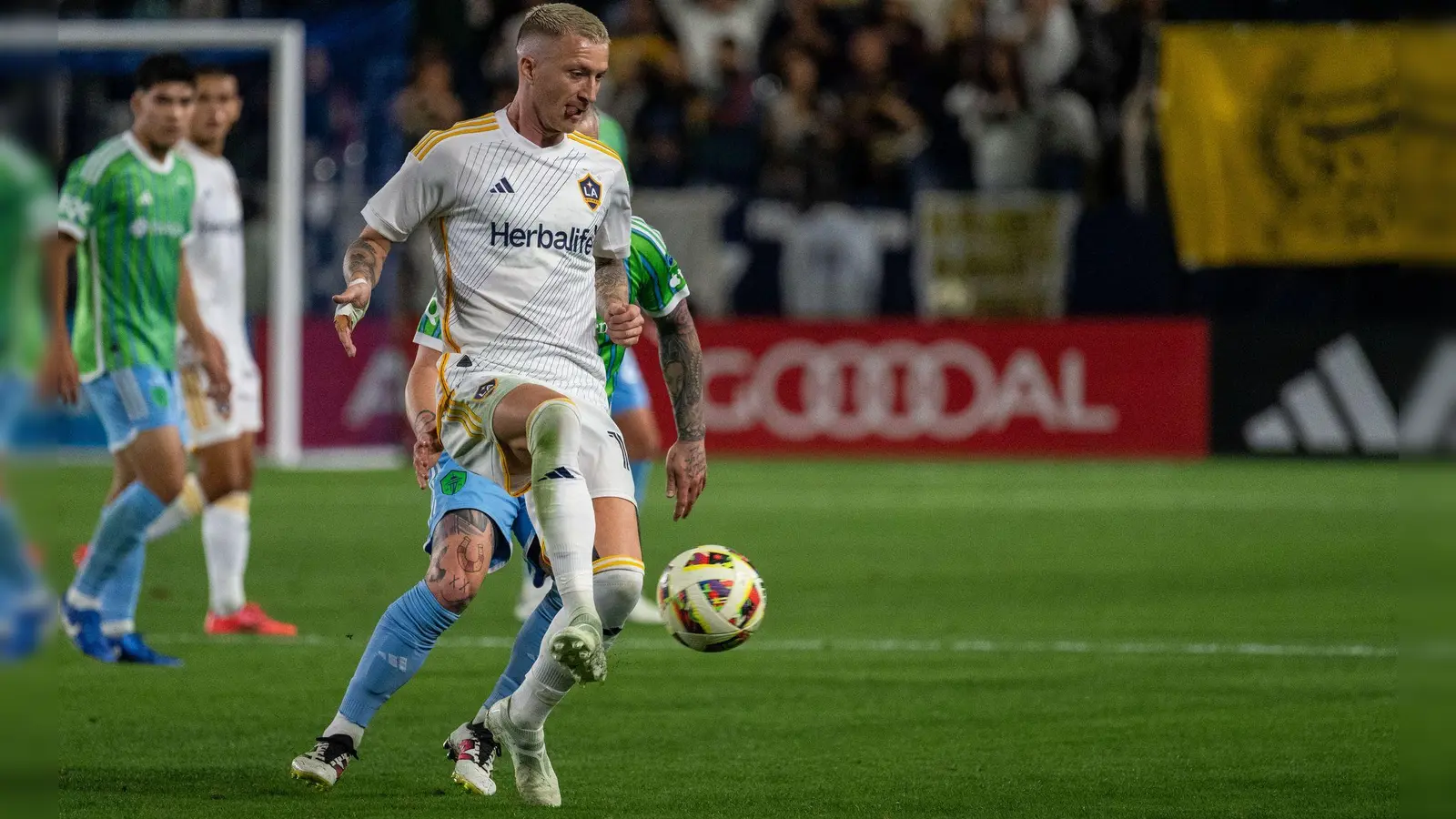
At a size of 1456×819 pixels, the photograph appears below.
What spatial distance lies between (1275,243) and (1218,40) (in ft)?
5.90

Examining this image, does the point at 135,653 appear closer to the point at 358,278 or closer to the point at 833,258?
the point at 358,278

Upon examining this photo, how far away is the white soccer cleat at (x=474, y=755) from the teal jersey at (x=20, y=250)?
3.65m

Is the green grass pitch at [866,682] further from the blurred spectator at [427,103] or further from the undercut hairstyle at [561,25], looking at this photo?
the blurred spectator at [427,103]

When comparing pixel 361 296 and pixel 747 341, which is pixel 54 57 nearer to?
pixel 361 296

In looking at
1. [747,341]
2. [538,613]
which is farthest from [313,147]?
[538,613]

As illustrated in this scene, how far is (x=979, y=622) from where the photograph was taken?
9719 mm

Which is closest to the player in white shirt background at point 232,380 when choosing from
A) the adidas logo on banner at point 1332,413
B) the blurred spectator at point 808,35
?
the blurred spectator at point 808,35

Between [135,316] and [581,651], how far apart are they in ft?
14.3

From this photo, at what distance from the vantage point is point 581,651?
4816 mm

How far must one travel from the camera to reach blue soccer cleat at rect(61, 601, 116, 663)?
27.1ft

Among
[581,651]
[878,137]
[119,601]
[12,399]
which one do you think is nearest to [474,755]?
[581,651]

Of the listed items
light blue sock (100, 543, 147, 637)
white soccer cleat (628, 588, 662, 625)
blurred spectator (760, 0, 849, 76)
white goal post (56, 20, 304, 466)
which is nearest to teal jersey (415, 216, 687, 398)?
light blue sock (100, 543, 147, 637)

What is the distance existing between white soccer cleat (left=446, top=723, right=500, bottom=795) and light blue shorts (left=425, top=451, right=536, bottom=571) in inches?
18.0

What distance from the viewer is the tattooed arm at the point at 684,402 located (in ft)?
19.2
